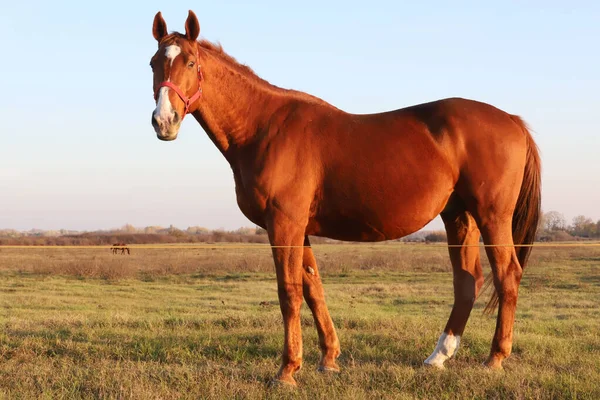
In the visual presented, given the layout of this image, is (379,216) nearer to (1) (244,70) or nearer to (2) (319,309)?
(2) (319,309)

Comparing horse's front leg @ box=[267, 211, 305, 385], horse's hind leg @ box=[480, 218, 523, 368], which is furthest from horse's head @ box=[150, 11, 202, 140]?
horse's hind leg @ box=[480, 218, 523, 368]

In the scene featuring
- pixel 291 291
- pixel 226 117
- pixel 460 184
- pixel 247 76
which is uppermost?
pixel 247 76

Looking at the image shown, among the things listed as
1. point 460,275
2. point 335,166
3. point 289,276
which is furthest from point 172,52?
point 460,275

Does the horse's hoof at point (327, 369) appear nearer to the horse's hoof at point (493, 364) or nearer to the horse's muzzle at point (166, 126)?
the horse's hoof at point (493, 364)

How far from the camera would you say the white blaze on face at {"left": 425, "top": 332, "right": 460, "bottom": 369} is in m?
5.62

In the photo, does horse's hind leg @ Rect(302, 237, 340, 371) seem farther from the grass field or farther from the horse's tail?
the horse's tail

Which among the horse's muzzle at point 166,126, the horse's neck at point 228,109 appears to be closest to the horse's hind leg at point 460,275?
the horse's neck at point 228,109

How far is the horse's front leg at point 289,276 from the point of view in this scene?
16.4ft

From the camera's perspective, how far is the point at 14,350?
21.3 ft

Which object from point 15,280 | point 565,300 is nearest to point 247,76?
point 565,300

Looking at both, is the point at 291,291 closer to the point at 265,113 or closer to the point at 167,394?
the point at 167,394

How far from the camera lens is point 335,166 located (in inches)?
207

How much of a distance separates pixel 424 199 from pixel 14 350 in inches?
186

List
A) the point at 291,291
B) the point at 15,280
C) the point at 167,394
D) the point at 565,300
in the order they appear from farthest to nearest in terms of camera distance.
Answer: the point at 15,280 < the point at 565,300 < the point at 291,291 < the point at 167,394
